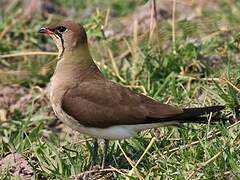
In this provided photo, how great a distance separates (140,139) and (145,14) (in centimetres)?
270

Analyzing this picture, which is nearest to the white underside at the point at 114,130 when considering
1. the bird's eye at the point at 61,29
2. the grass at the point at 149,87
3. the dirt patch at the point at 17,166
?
the grass at the point at 149,87

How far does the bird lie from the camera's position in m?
4.89

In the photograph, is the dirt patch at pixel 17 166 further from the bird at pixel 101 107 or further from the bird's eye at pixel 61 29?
the bird's eye at pixel 61 29

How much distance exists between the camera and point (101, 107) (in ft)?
16.4

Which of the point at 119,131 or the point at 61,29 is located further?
the point at 61,29

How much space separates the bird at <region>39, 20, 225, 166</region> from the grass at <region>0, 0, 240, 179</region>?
184mm

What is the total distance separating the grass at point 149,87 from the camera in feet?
16.2

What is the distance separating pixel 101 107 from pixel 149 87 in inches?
59.9

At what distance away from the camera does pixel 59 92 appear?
5059 mm

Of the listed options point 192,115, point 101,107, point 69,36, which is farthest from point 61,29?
point 192,115

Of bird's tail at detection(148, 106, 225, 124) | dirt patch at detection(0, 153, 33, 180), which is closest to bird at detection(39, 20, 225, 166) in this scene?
bird's tail at detection(148, 106, 225, 124)

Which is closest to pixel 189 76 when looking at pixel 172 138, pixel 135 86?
pixel 135 86

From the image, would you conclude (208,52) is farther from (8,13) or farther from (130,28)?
(8,13)

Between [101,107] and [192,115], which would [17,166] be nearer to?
[101,107]
